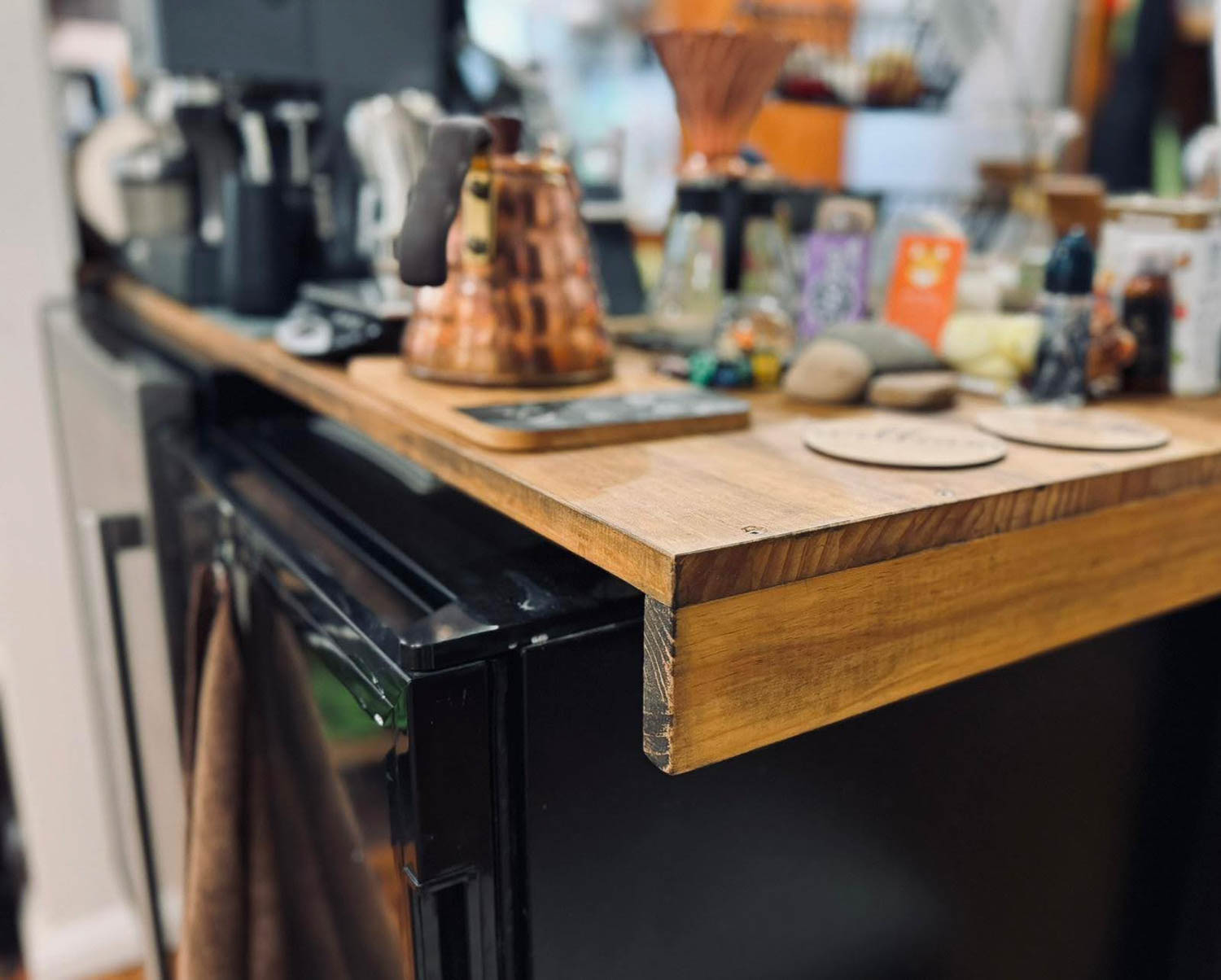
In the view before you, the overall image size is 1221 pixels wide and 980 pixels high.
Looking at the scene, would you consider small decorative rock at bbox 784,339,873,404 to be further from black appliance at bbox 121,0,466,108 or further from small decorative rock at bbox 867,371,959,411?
black appliance at bbox 121,0,466,108

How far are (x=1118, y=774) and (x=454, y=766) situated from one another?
1.97 feet

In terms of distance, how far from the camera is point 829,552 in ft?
1.74

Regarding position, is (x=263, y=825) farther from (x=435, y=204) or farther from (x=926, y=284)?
(x=926, y=284)

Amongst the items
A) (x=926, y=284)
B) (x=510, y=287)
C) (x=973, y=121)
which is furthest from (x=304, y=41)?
(x=973, y=121)

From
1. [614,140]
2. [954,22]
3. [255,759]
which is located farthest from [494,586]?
[954,22]

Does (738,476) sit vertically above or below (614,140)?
below

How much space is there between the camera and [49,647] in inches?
64.9

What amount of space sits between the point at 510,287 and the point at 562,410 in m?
0.15

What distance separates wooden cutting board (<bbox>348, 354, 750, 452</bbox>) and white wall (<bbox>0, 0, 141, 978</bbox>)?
3.10 ft

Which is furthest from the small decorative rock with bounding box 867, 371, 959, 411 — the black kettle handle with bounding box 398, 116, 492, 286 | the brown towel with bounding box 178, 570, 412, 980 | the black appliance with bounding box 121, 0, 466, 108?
the black appliance with bounding box 121, 0, 466, 108

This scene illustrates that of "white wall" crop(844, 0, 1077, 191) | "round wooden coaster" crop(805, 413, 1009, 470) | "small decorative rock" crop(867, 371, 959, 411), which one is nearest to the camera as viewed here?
"round wooden coaster" crop(805, 413, 1009, 470)

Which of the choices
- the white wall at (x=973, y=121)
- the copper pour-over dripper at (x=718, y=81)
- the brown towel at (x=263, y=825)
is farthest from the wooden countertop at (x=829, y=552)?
the white wall at (x=973, y=121)

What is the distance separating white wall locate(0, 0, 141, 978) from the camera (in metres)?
1.48

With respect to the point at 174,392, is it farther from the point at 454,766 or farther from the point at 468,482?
the point at 454,766
